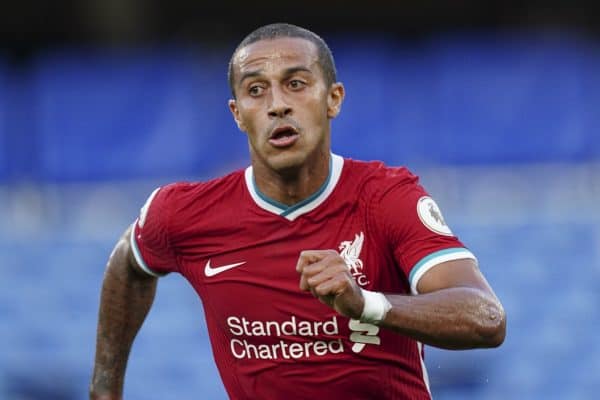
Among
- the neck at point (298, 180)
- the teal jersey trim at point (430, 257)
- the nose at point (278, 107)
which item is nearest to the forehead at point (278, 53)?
the nose at point (278, 107)

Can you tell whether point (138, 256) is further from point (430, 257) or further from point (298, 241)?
point (430, 257)

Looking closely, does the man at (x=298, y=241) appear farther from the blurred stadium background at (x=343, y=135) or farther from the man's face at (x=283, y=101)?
the blurred stadium background at (x=343, y=135)

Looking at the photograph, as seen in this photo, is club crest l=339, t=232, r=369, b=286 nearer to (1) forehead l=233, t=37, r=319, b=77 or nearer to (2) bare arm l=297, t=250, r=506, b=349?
(2) bare arm l=297, t=250, r=506, b=349

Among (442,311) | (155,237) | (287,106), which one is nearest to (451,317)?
(442,311)

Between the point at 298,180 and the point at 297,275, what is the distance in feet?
1.10

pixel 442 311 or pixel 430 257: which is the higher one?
pixel 430 257

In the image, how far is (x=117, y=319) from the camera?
4949 millimetres

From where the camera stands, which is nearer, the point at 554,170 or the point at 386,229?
the point at 386,229

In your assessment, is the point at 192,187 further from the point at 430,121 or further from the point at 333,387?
the point at 430,121

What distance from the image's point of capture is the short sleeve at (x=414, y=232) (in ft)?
13.2

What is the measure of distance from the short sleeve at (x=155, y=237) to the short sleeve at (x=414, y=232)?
86cm

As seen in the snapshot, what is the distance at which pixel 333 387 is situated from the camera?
13.9 feet

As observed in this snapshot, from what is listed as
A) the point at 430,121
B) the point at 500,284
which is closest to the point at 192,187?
the point at 500,284

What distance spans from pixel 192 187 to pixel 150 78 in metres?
8.38
